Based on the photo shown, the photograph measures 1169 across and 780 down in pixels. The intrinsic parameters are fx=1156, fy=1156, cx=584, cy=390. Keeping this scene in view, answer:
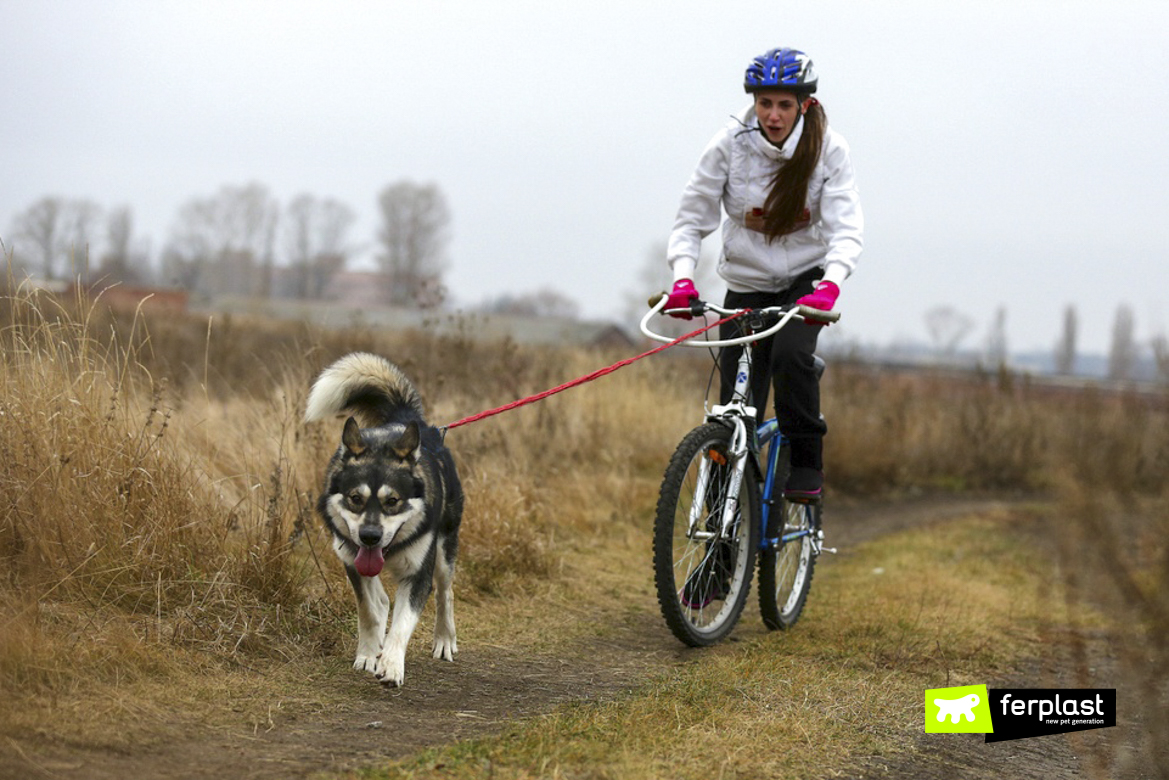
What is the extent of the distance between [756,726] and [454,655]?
1.42 metres

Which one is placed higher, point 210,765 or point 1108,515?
point 1108,515

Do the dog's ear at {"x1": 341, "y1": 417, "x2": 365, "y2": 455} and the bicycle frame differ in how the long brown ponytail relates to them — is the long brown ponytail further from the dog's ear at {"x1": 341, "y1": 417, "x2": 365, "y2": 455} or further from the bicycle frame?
the dog's ear at {"x1": 341, "y1": 417, "x2": 365, "y2": 455}

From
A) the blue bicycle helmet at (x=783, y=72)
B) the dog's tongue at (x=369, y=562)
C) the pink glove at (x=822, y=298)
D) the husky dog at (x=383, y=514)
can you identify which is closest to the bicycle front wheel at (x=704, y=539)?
the pink glove at (x=822, y=298)

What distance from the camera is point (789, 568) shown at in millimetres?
5848

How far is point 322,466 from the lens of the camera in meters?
5.99

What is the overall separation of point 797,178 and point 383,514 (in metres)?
2.40

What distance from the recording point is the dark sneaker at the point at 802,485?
5.46 meters

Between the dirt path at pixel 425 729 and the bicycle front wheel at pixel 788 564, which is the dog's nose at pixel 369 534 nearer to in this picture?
the dirt path at pixel 425 729

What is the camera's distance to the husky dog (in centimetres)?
396

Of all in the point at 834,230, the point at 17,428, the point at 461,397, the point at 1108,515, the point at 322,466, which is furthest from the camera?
the point at 461,397

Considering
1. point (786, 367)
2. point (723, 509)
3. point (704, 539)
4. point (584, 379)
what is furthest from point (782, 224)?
point (704, 539)

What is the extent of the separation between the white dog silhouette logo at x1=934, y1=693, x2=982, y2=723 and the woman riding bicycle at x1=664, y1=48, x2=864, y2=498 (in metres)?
1.32

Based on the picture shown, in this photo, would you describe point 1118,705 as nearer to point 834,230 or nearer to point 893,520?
point 834,230

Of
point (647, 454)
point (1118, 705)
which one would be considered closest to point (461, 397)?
point (647, 454)
